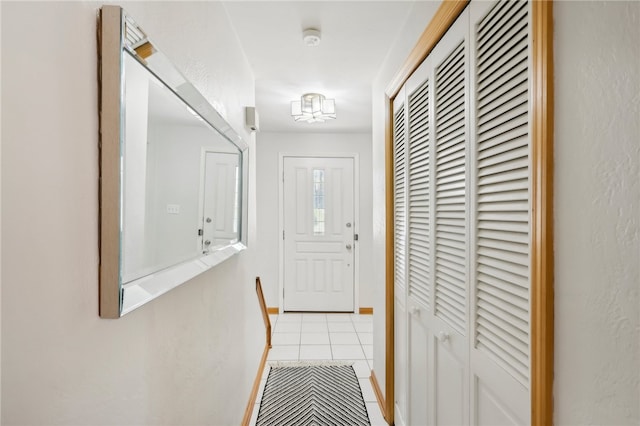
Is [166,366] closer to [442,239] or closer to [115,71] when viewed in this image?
[115,71]

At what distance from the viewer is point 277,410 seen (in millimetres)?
2371

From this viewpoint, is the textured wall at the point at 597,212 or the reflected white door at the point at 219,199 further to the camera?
the reflected white door at the point at 219,199

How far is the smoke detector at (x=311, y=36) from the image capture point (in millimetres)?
1913

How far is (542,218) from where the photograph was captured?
785mm

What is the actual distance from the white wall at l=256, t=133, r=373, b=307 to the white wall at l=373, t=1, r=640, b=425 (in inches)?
152

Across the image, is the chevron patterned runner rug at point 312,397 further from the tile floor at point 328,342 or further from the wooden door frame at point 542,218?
the wooden door frame at point 542,218

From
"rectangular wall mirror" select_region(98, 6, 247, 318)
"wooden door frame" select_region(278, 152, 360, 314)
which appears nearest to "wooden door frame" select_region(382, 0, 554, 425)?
"rectangular wall mirror" select_region(98, 6, 247, 318)

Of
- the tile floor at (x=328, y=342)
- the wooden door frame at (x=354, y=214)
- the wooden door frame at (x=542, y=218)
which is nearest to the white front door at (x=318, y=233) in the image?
the wooden door frame at (x=354, y=214)

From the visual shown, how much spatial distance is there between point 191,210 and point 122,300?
48cm

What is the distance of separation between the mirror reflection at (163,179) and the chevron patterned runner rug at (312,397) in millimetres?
1449

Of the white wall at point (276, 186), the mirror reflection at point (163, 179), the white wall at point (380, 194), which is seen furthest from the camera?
the white wall at point (276, 186)

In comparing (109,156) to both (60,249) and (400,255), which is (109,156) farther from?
(400,255)

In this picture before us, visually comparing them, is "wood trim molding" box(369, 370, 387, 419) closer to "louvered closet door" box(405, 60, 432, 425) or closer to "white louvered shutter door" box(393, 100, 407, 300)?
"louvered closet door" box(405, 60, 432, 425)

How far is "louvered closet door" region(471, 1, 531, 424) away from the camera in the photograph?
90cm
